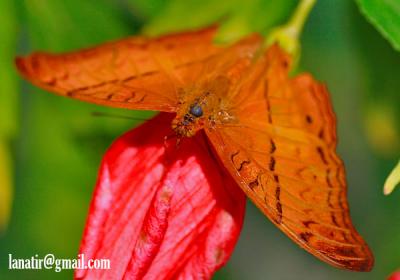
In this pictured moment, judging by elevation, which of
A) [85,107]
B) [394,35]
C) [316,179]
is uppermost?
[85,107]

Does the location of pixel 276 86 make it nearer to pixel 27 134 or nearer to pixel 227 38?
pixel 227 38

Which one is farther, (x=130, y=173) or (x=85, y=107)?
→ (x=85, y=107)

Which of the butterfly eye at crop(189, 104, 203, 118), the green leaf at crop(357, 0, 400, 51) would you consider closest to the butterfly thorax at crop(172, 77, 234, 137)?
the butterfly eye at crop(189, 104, 203, 118)

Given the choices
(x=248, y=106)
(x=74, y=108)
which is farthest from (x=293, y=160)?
(x=74, y=108)

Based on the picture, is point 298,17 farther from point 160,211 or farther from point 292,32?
point 160,211

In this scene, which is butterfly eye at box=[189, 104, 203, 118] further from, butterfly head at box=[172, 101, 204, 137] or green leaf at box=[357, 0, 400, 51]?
green leaf at box=[357, 0, 400, 51]

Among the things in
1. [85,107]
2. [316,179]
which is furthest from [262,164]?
[85,107]

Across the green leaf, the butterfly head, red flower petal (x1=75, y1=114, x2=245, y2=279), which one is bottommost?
red flower petal (x1=75, y1=114, x2=245, y2=279)
